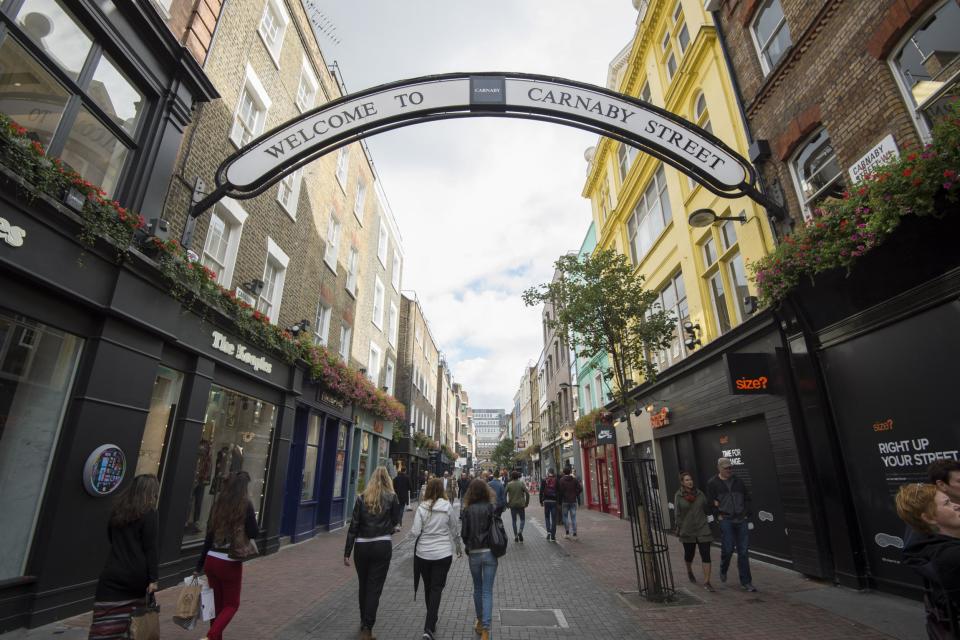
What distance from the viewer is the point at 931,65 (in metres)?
5.89

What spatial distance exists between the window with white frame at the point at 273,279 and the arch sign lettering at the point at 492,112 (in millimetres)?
3762

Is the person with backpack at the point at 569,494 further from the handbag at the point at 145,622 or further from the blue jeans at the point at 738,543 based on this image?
the handbag at the point at 145,622

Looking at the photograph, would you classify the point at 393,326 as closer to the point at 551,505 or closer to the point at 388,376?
the point at 388,376

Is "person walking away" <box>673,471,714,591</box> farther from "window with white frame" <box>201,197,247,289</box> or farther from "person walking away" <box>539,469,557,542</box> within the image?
"window with white frame" <box>201,197,247,289</box>

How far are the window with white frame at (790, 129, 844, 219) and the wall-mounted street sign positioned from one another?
2.69 m

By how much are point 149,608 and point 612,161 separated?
20.0 metres

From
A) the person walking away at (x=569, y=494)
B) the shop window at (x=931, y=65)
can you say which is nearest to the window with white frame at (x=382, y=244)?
the person walking away at (x=569, y=494)

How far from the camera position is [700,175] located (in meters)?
7.64

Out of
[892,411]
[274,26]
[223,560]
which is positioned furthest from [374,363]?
[892,411]

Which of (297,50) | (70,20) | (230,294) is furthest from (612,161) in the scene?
(70,20)

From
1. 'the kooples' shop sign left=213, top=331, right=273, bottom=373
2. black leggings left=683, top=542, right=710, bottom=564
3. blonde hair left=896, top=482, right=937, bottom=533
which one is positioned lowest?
black leggings left=683, top=542, right=710, bottom=564

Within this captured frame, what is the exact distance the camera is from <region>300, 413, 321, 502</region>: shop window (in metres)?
12.9

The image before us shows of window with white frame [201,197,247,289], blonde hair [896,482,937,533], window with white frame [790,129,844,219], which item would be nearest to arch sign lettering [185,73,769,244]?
window with white frame [790,129,844,219]

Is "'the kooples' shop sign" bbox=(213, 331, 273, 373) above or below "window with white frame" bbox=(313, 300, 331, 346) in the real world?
below
